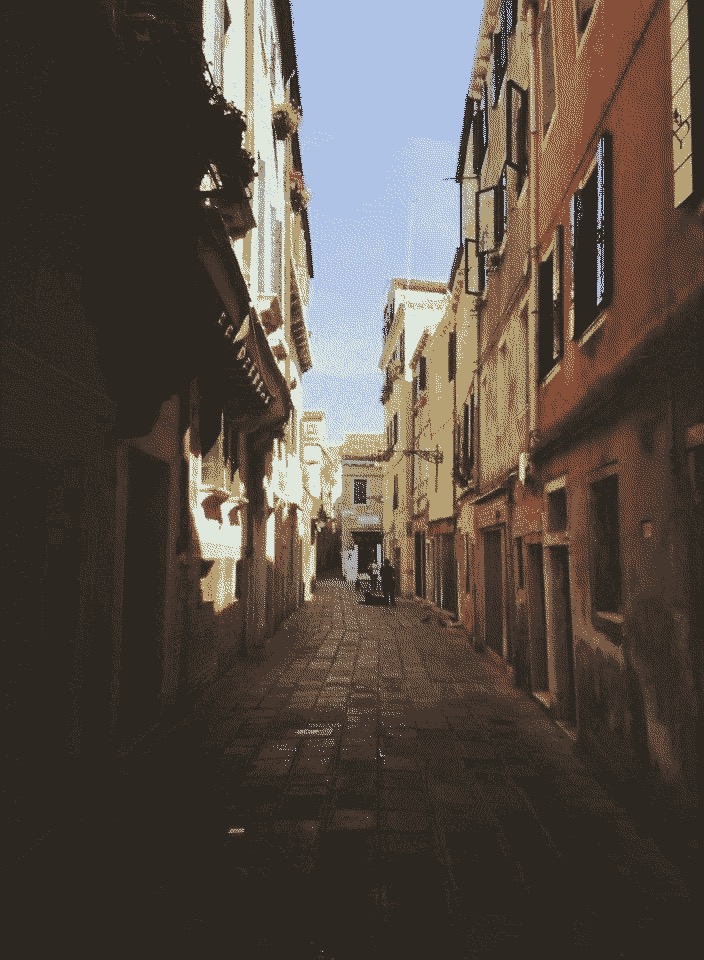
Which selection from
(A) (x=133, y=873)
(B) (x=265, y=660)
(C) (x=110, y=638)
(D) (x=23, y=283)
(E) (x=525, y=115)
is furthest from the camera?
(B) (x=265, y=660)

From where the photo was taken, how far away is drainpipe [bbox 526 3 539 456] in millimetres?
9859

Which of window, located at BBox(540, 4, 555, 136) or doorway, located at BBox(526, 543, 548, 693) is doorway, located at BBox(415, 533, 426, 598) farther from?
window, located at BBox(540, 4, 555, 136)

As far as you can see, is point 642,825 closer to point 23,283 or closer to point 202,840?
point 202,840

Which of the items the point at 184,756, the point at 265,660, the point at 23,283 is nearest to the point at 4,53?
the point at 23,283

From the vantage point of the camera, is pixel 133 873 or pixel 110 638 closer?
pixel 133 873

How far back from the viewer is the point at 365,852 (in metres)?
4.86

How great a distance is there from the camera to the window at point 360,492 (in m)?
51.6

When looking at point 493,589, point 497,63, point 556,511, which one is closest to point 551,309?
point 556,511

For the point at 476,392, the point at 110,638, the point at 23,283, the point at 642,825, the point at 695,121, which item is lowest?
the point at 642,825

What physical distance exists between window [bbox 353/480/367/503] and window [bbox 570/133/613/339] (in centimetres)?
4402

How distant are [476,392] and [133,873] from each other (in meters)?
12.8

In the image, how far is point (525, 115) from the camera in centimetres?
1089

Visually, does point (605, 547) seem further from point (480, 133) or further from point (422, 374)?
point (422, 374)

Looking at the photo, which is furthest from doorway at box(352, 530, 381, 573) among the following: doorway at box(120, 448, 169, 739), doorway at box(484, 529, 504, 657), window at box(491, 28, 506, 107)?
doorway at box(120, 448, 169, 739)
